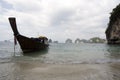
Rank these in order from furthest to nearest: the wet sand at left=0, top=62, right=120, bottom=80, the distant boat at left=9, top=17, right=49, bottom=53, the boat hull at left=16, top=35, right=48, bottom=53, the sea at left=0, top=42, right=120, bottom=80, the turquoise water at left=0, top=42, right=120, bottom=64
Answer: the boat hull at left=16, top=35, right=48, bottom=53 → the distant boat at left=9, top=17, right=49, bottom=53 → the turquoise water at left=0, top=42, right=120, bottom=64 → the sea at left=0, top=42, right=120, bottom=80 → the wet sand at left=0, top=62, right=120, bottom=80

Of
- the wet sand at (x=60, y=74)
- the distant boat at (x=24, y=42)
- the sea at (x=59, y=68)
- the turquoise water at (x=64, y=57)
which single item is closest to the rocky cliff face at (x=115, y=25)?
the turquoise water at (x=64, y=57)

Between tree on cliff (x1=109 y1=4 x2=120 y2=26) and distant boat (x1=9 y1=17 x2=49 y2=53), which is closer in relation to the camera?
distant boat (x1=9 y1=17 x2=49 y2=53)

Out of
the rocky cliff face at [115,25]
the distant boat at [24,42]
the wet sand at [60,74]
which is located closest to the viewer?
the wet sand at [60,74]

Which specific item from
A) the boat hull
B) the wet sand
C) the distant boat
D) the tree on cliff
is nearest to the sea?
the wet sand

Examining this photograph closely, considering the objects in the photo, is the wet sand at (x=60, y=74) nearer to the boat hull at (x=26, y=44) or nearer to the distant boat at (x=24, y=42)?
the distant boat at (x=24, y=42)

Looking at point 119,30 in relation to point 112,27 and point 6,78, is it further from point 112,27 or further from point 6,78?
point 6,78

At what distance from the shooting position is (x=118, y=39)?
65.6 m

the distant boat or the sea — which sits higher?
the distant boat

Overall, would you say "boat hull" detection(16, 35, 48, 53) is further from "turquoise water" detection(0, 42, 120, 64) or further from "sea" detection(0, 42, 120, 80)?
"sea" detection(0, 42, 120, 80)

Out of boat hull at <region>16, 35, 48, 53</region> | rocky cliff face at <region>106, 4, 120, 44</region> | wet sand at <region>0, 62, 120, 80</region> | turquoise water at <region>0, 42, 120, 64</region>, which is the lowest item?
wet sand at <region>0, 62, 120, 80</region>

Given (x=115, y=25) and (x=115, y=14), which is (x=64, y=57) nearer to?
(x=115, y=25)

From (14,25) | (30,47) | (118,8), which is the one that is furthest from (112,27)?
(14,25)

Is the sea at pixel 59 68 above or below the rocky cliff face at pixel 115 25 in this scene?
below

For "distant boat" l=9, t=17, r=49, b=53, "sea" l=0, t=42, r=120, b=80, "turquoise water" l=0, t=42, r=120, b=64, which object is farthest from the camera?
"distant boat" l=9, t=17, r=49, b=53
